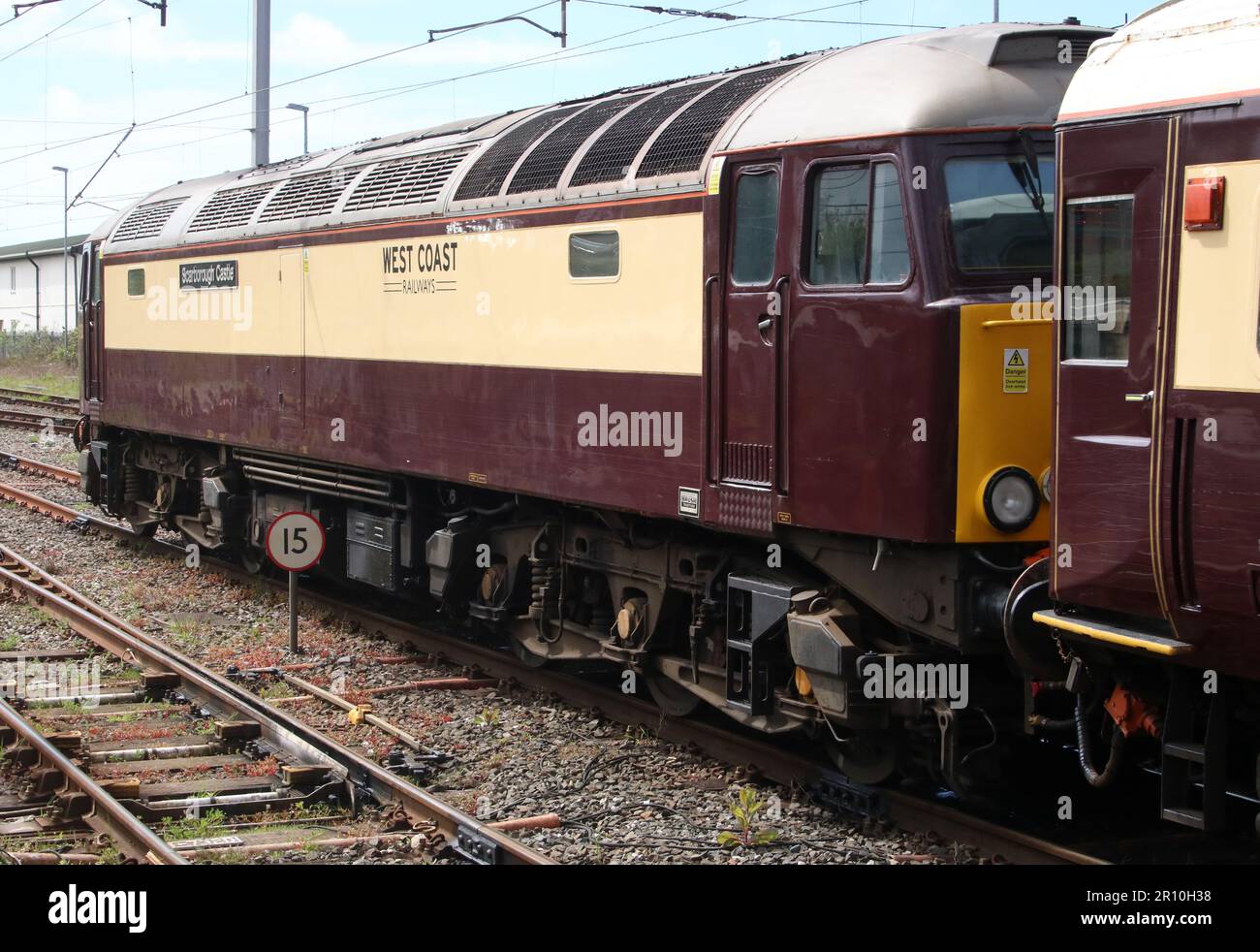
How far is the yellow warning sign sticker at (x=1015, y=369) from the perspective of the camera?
7191mm

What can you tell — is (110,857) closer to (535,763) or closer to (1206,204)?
(535,763)

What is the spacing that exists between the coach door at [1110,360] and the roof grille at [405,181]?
607cm

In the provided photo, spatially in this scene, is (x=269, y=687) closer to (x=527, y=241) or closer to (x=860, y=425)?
(x=527, y=241)

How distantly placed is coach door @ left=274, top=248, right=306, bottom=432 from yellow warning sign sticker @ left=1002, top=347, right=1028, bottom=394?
7626 millimetres

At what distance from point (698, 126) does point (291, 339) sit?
5935 mm

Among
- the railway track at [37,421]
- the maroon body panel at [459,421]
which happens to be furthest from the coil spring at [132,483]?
the railway track at [37,421]

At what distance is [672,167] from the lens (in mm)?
8727

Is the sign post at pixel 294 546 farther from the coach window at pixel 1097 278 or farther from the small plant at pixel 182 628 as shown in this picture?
the coach window at pixel 1097 278

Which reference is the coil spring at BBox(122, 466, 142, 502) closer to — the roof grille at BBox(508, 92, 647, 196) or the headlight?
the roof grille at BBox(508, 92, 647, 196)

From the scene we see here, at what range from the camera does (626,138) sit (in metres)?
9.38

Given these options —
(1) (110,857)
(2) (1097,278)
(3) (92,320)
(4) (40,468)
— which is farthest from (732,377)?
(4) (40,468)

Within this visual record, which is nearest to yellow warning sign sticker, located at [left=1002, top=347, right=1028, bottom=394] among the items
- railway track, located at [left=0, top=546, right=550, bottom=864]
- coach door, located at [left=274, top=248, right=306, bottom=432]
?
railway track, located at [left=0, top=546, right=550, bottom=864]

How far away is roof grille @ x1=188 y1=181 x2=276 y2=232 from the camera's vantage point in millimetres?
14500
